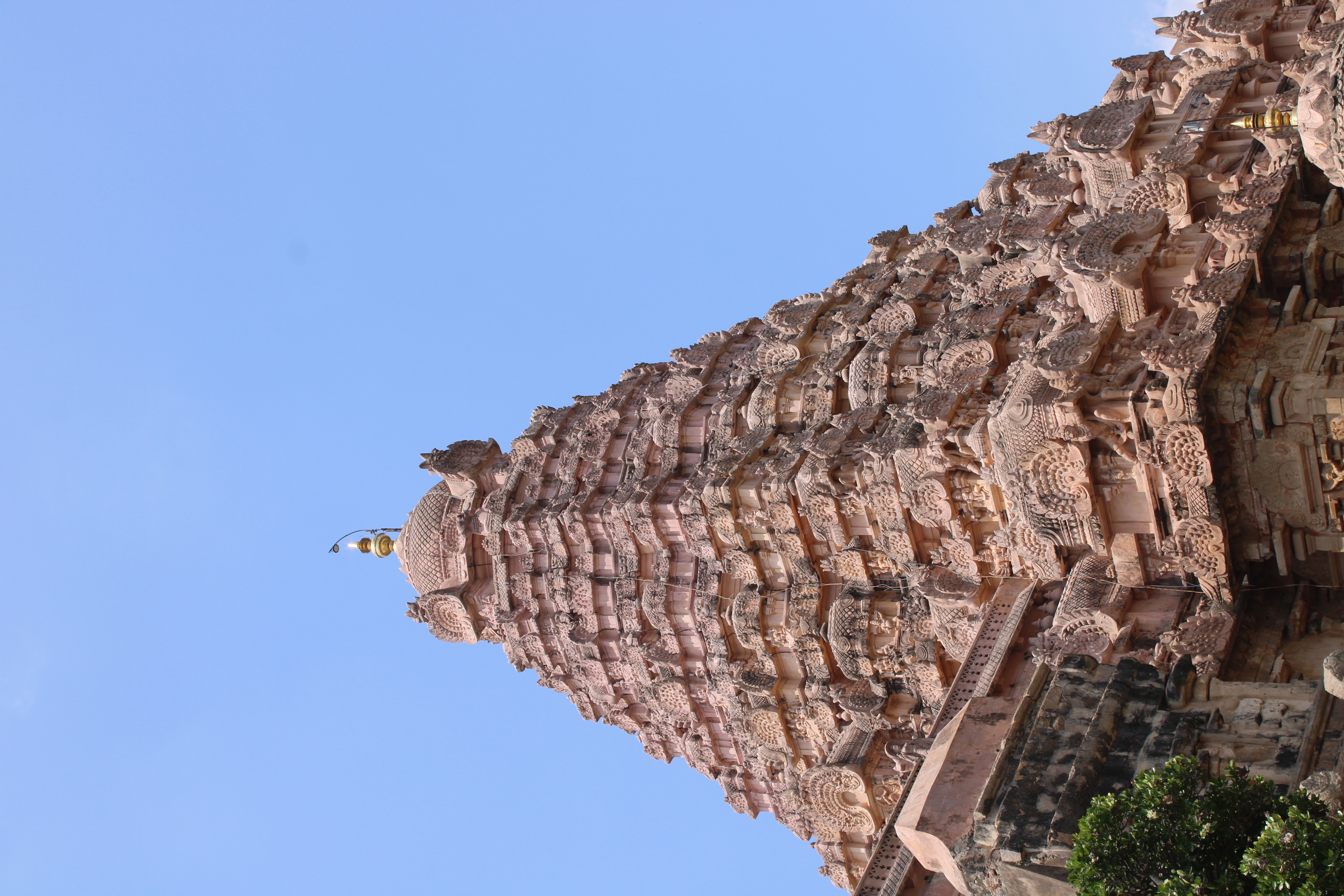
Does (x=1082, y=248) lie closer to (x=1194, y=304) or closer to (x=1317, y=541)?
(x=1194, y=304)

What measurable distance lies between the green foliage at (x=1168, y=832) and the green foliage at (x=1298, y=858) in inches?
26.5

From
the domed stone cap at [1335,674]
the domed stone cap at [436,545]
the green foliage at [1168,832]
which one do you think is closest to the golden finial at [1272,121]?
the domed stone cap at [1335,674]

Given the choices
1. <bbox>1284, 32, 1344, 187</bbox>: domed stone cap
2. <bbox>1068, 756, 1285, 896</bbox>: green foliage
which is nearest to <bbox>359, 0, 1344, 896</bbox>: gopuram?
<bbox>1284, 32, 1344, 187</bbox>: domed stone cap

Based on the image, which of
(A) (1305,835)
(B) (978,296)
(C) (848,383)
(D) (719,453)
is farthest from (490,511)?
(A) (1305,835)

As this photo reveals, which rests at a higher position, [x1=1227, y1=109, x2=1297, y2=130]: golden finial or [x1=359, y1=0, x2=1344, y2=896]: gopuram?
[x1=1227, y1=109, x2=1297, y2=130]: golden finial

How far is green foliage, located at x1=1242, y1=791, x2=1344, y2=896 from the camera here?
9664mm

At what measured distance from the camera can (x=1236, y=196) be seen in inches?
737

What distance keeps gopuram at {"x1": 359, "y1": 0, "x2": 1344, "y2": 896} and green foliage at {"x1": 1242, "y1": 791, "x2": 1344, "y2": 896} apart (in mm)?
2559

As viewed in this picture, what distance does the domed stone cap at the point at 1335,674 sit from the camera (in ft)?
38.8

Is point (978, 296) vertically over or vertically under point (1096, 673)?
over

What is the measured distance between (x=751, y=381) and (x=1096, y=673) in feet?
38.5

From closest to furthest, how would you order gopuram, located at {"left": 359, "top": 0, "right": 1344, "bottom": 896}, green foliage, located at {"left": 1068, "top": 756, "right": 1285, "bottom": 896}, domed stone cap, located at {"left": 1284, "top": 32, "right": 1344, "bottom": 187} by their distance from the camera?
green foliage, located at {"left": 1068, "top": 756, "right": 1285, "bottom": 896} → domed stone cap, located at {"left": 1284, "top": 32, "right": 1344, "bottom": 187} → gopuram, located at {"left": 359, "top": 0, "right": 1344, "bottom": 896}

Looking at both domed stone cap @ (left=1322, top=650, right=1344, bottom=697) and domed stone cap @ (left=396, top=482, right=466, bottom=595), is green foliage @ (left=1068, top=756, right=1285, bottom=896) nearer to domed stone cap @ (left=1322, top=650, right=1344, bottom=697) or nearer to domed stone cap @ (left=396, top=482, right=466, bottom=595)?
domed stone cap @ (left=1322, top=650, right=1344, bottom=697)

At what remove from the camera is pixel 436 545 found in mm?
29594
